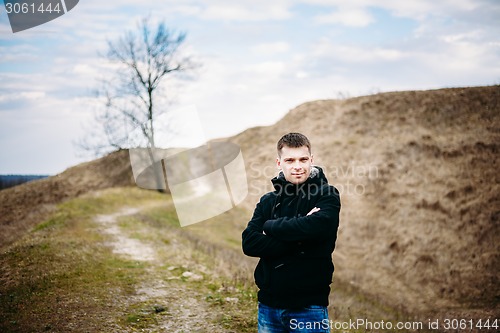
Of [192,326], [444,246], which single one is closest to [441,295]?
[444,246]

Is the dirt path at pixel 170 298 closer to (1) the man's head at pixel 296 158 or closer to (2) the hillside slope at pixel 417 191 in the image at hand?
(1) the man's head at pixel 296 158

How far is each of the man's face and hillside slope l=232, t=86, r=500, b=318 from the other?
12161mm

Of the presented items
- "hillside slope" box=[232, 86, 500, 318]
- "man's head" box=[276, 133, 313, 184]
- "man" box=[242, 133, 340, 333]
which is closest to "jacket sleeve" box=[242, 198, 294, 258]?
"man" box=[242, 133, 340, 333]

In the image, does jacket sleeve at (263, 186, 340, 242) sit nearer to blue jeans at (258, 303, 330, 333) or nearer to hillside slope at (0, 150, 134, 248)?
blue jeans at (258, 303, 330, 333)

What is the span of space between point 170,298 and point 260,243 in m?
4.97

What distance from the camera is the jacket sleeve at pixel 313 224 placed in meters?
3.55

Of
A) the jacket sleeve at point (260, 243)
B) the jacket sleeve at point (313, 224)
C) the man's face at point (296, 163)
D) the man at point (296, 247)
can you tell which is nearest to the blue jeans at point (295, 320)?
the man at point (296, 247)

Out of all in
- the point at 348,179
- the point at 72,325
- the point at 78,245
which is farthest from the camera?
the point at 348,179

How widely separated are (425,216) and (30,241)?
57.4 feet

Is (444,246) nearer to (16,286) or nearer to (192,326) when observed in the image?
(192,326)

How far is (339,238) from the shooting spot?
62.6 ft

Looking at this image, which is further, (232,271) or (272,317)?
(232,271)

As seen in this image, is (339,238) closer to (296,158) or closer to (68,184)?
(296,158)

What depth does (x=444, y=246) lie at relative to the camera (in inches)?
655
